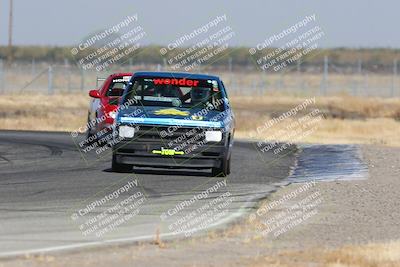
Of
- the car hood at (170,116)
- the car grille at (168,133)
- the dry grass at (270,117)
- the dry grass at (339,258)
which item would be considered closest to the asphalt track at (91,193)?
the car grille at (168,133)

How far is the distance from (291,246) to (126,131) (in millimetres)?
7302

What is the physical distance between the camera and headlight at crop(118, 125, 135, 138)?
1866 centimetres

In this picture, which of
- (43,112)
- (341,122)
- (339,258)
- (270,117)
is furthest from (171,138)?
(43,112)

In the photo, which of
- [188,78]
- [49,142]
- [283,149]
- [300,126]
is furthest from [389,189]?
[300,126]

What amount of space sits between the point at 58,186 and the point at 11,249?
6.18 m

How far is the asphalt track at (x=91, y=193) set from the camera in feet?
40.0

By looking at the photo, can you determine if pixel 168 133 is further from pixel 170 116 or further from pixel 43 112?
pixel 43 112

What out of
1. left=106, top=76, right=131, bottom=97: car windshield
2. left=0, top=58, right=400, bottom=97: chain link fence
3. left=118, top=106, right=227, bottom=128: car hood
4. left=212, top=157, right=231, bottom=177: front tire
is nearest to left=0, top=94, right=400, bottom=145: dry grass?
left=106, top=76, right=131, bottom=97: car windshield

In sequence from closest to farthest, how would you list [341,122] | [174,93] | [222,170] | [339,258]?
[339,258] < [222,170] < [174,93] < [341,122]

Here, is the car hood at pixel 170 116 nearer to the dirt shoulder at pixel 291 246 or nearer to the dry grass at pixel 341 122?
the dirt shoulder at pixel 291 246

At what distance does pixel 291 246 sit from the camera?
11727 millimetres

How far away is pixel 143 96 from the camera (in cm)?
1975

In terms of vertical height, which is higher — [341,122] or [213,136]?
[213,136]

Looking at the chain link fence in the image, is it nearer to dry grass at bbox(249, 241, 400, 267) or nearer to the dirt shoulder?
the dirt shoulder
